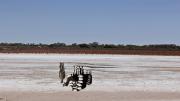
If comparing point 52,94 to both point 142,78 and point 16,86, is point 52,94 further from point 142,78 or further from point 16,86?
point 142,78

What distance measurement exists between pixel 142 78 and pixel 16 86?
7.60 m

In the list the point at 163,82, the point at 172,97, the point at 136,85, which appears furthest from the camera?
the point at 163,82

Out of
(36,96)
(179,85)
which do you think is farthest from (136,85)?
(36,96)

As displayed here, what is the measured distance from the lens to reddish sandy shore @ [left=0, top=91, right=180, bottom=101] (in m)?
19.9

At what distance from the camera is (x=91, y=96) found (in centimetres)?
2055

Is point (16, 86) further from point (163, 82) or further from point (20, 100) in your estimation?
point (163, 82)

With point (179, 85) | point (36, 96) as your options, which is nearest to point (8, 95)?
point (36, 96)

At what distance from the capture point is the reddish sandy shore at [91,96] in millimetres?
19875

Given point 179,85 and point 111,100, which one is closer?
point 111,100

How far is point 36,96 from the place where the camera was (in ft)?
66.9

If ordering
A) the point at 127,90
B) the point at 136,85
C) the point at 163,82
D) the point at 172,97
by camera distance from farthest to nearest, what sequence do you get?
the point at 163,82 → the point at 136,85 → the point at 127,90 → the point at 172,97

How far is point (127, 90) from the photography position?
2278 centimetres

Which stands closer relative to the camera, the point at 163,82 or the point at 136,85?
the point at 136,85

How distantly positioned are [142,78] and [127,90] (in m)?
5.93
